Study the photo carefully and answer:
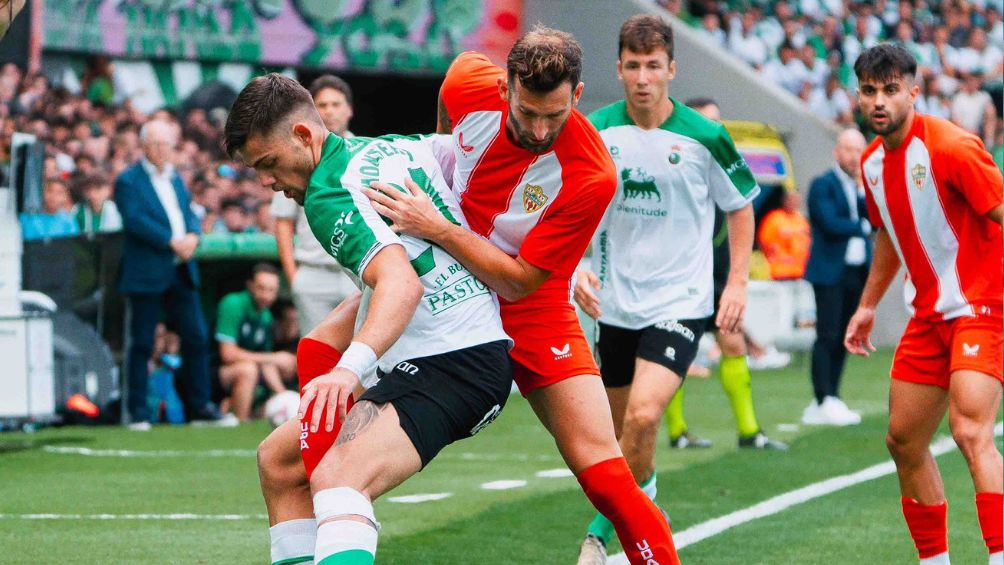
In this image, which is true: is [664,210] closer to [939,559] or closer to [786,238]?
[939,559]

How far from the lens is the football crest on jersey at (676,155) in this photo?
7.68m

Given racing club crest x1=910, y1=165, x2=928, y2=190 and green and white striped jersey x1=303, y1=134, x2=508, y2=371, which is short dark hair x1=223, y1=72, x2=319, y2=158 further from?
racing club crest x1=910, y1=165, x2=928, y2=190

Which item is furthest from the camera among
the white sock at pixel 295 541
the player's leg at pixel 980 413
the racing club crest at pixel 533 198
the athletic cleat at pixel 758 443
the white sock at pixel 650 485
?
the athletic cleat at pixel 758 443

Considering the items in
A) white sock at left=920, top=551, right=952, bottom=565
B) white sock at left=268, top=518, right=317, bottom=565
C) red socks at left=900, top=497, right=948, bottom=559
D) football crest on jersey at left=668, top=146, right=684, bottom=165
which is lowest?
white sock at left=920, top=551, right=952, bottom=565

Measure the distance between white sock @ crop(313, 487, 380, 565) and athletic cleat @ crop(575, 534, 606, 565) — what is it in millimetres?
2294

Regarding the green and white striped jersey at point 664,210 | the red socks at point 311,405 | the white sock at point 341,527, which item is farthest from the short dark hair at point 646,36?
the white sock at point 341,527

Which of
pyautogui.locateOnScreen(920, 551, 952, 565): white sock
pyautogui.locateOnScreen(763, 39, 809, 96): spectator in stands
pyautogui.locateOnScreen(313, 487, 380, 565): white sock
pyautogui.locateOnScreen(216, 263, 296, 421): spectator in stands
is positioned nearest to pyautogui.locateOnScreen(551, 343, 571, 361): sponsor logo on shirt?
pyautogui.locateOnScreen(313, 487, 380, 565): white sock

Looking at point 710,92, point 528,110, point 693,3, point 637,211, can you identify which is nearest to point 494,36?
point 710,92

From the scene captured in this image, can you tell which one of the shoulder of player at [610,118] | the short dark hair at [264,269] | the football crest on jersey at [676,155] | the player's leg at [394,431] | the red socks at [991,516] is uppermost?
the shoulder of player at [610,118]

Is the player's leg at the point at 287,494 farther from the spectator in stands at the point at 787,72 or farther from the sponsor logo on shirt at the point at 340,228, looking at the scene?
the spectator in stands at the point at 787,72

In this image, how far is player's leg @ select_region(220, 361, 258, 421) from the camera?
43.4 feet

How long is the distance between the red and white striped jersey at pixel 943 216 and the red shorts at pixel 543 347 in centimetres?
171

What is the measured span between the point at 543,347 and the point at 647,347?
217 centimetres

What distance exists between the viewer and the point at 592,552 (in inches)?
269
